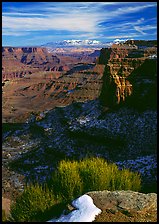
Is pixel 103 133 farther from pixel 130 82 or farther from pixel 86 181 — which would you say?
pixel 86 181

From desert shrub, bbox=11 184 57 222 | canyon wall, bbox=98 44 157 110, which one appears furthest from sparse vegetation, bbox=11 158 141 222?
canyon wall, bbox=98 44 157 110

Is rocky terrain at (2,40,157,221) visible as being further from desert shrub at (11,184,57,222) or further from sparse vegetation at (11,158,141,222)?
desert shrub at (11,184,57,222)

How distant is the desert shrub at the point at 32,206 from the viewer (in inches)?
613

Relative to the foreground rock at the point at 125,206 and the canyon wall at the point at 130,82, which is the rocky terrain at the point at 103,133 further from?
the foreground rock at the point at 125,206

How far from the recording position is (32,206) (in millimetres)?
15789

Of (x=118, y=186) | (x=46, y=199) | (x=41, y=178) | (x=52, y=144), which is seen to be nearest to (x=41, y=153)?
(x=52, y=144)

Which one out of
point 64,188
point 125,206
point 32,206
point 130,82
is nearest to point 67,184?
point 64,188

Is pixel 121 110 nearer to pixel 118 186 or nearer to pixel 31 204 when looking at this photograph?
pixel 118 186

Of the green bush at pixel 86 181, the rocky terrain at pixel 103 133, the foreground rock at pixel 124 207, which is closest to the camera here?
the foreground rock at pixel 124 207

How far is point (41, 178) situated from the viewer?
34.7 meters

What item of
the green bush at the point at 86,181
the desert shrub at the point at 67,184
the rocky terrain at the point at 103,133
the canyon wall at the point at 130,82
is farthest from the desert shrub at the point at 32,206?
the canyon wall at the point at 130,82

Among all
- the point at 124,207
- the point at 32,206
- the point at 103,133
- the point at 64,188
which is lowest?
the point at 32,206

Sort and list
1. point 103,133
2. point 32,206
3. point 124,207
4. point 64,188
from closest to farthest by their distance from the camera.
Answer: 1. point 124,207
2. point 32,206
3. point 64,188
4. point 103,133

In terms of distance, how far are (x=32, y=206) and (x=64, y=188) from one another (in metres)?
2.86
